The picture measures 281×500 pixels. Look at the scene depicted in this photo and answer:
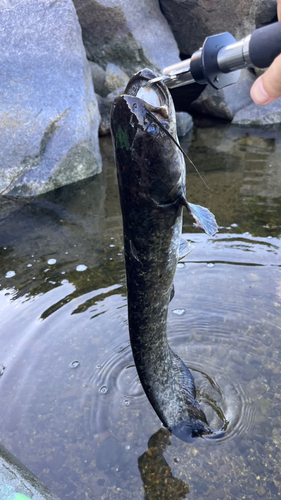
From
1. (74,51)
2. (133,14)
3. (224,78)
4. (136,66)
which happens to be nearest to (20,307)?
(224,78)

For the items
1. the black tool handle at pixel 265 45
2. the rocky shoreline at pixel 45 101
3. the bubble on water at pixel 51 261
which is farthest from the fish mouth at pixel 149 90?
the rocky shoreline at pixel 45 101

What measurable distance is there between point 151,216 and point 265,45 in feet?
3.21

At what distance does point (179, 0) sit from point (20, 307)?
8281 millimetres

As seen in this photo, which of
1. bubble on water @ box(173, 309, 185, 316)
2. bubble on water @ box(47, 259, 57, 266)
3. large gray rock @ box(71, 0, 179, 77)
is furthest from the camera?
large gray rock @ box(71, 0, 179, 77)

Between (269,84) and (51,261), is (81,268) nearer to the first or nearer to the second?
(51,261)

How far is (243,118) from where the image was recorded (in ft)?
29.7

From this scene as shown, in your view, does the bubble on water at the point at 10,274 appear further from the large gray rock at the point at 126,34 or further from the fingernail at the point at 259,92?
the large gray rock at the point at 126,34

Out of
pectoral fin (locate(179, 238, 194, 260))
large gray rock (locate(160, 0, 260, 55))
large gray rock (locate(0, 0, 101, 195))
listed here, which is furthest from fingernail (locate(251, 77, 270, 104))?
large gray rock (locate(160, 0, 260, 55))

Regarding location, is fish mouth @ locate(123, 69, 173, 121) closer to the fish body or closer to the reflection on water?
the fish body

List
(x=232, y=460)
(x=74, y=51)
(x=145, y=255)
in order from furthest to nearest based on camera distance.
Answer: (x=74, y=51), (x=232, y=460), (x=145, y=255)

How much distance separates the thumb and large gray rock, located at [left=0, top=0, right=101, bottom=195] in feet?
17.5

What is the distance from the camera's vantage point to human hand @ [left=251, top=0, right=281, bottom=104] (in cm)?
143

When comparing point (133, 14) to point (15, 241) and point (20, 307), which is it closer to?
point (15, 241)

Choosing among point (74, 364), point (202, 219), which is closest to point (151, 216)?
point (202, 219)
